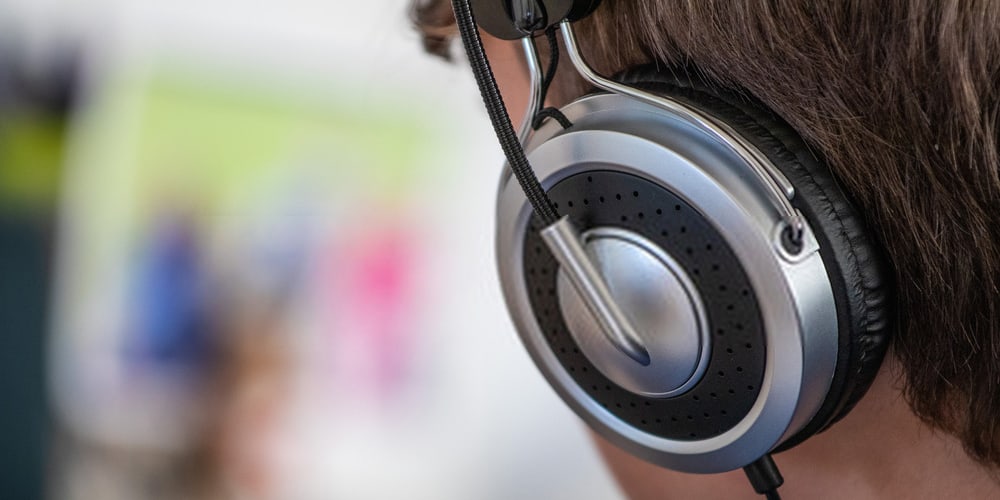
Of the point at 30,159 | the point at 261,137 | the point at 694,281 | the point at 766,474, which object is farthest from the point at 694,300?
the point at 30,159

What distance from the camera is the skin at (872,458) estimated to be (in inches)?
20.1

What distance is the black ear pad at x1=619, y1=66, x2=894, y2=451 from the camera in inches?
16.8

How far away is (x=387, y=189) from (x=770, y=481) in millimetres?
960

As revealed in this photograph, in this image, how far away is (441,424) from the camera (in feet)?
4.63

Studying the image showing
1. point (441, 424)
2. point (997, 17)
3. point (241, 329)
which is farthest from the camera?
point (441, 424)

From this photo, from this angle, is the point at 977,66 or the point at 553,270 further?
the point at 553,270

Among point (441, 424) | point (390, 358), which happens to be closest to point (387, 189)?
point (390, 358)

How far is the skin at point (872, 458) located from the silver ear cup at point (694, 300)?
98mm

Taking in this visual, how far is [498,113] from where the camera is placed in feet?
1.51

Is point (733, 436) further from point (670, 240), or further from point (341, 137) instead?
point (341, 137)

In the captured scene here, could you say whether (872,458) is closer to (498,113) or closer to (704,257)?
(704,257)

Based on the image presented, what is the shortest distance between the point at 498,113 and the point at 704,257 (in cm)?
13

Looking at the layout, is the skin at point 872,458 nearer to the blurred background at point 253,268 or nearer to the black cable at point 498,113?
the black cable at point 498,113

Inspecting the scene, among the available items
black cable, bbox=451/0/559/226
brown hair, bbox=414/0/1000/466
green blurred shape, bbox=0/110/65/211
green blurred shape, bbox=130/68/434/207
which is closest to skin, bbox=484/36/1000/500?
→ brown hair, bbox=414/0/1000/466
